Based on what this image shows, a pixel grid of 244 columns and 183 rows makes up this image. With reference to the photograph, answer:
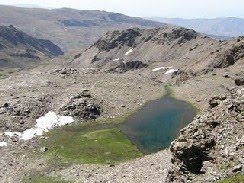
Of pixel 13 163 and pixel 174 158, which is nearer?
pixel 174 158

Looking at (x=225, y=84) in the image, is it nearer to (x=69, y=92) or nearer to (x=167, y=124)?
(x=167, y=124)

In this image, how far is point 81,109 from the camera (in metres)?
138

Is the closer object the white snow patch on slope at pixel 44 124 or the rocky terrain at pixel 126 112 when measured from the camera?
the rocky terrain at pixel 126 112

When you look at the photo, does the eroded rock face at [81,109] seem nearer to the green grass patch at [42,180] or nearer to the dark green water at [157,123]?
the dark green water at [157,123]

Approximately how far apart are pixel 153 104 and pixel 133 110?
1380 centimetres

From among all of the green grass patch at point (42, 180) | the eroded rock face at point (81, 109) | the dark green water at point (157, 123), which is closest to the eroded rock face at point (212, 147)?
the green grass patch at point (42, 180)

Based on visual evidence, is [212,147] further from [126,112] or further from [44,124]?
[126,112]

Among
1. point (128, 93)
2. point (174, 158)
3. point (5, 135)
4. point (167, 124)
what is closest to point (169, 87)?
point (128, 93)

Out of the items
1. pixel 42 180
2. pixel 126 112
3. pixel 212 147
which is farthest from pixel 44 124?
pixel 212 147

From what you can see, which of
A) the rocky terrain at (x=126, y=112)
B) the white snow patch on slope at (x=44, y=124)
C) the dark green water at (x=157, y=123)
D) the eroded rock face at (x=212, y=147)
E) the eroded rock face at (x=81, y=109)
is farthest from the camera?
the eroded rock face at (x=81, y=109)

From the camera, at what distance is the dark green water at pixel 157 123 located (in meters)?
114

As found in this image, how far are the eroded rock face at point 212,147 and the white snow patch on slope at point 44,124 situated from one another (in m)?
62.1

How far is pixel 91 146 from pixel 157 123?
33.4 m

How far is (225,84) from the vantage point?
170500 millimetres
